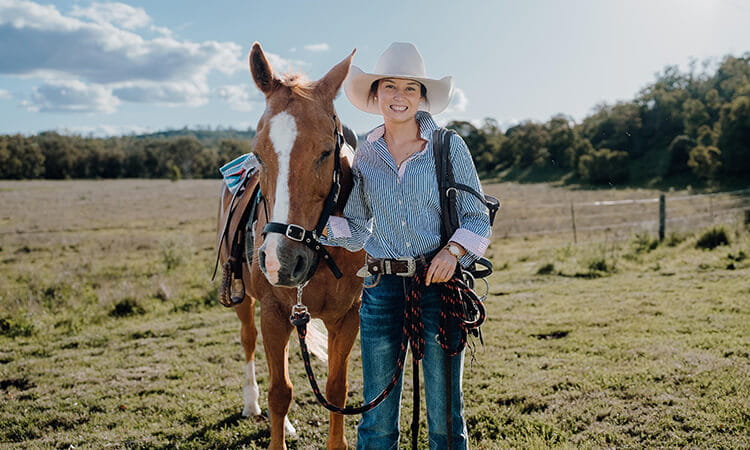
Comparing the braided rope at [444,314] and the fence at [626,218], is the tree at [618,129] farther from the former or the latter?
the braided rope at [444,314]

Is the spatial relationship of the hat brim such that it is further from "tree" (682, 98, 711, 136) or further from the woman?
"tree" (682, 98, 711, 136)

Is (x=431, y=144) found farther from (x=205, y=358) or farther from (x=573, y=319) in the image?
(x=573, y=319)

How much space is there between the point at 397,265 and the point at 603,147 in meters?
50.8

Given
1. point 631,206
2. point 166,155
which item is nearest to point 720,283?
point 631,206

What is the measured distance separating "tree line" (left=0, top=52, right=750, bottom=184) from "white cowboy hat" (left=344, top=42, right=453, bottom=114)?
26398 mm

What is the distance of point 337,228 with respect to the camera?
234cm

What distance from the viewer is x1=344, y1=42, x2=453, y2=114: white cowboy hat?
91.5 inches

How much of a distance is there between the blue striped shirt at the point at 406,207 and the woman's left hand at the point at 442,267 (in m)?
0.08

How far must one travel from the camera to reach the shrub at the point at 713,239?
34.6ft

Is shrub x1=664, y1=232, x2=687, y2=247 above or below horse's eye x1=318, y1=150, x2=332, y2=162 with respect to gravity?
below

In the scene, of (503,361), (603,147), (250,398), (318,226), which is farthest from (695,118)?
(318,226)

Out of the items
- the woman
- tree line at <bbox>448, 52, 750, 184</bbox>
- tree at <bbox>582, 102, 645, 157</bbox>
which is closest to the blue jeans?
the woman

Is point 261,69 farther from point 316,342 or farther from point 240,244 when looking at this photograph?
point 316,342

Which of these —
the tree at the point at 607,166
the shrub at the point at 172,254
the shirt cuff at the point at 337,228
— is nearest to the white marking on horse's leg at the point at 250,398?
the shirt cuff at the point at 337,228
